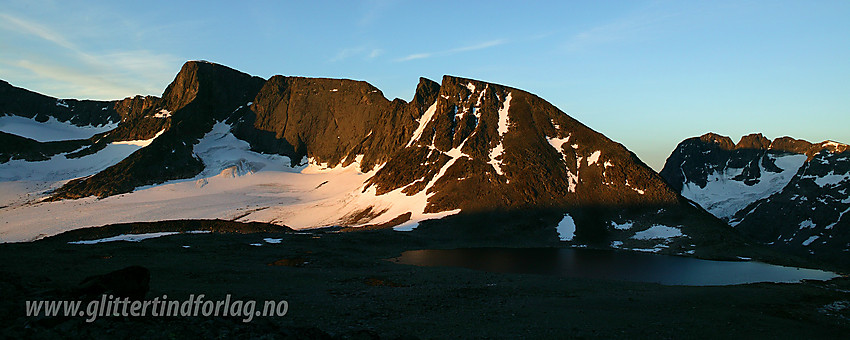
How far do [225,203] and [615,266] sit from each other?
123315 mm

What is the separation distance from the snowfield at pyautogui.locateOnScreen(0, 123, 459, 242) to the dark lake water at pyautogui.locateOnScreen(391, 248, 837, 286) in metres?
33.6

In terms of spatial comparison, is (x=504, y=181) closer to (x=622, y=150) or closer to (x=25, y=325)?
(x=622, y=150)

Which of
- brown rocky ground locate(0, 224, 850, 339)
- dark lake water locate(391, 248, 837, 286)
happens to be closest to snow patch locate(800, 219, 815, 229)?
dark lake water locate(391, 248, 837, 286)

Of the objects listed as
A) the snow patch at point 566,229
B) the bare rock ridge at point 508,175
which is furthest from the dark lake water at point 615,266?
the bare rock ridge at point 508,175

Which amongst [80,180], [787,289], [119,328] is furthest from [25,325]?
[80,180]

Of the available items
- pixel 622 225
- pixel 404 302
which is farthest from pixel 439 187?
pixel 404 302

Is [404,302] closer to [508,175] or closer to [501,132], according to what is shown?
[508,175]

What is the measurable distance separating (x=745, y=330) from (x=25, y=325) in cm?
3910

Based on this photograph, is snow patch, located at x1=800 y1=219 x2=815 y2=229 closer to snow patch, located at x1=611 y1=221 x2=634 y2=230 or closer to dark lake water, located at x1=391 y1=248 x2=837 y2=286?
snow patch, located at x1=611 y1=221 x2=634 y2=230

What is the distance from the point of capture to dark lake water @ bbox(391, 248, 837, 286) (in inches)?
2665

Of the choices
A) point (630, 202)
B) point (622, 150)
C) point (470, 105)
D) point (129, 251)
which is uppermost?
point (470, 105)

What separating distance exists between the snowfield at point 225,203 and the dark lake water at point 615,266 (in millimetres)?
33646

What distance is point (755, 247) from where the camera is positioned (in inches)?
3976

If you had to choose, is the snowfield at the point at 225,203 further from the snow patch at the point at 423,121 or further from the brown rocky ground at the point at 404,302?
the brown rocky ground at the point at 404,302
